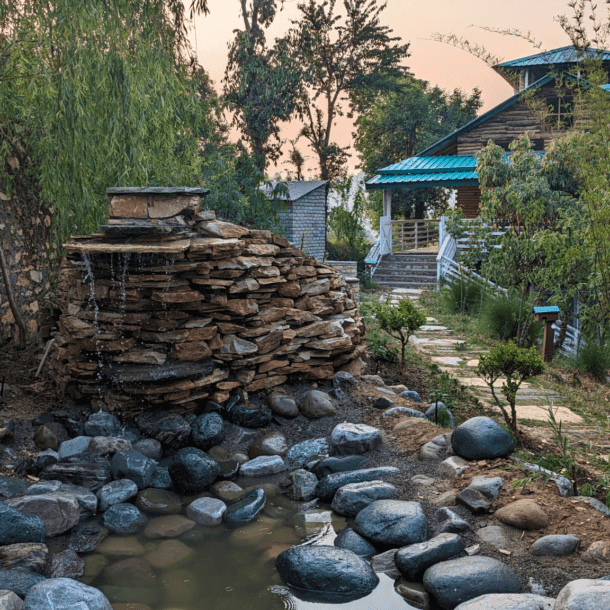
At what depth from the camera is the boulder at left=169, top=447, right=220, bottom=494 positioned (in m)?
4.63

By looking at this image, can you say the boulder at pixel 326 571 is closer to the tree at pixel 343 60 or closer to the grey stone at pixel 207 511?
the grey stone at pixel 207 511

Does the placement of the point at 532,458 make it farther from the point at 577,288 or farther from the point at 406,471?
the point at 577,288

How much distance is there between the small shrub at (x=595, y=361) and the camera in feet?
25.1

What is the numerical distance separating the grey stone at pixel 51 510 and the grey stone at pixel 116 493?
0.98 ft

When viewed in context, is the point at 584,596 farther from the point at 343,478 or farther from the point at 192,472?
the point at 192,472

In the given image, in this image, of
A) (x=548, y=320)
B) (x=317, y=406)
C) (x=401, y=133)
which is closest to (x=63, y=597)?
(x=317, y=406)

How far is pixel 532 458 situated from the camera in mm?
4539

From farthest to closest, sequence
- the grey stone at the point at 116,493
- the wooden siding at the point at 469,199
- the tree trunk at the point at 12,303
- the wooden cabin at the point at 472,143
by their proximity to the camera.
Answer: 1. the wooden siding at the point at 469,199
2. the wooden cabin at the point at 472,143
3. the tree trunk at the point at 12,303
4. the grey stone at the point at 116,493

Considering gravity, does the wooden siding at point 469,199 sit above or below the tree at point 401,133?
below

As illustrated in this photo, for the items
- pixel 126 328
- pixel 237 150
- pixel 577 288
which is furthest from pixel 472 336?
pixel 237 150

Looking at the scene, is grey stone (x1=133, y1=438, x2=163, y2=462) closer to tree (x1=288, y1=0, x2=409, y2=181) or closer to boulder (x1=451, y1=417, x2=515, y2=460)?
boulder (x1=451, y1=417, x2=515, y2=460)

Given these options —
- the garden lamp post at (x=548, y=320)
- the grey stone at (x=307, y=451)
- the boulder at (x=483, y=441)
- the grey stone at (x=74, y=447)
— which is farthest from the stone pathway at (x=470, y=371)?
the grey stone at (x=74, y=447)

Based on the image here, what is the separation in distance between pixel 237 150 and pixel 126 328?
636 inches

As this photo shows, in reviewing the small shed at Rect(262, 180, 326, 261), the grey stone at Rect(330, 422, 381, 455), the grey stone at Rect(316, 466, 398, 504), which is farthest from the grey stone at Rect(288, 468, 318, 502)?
the small shed at Rect(262, 180, 326, 261)
